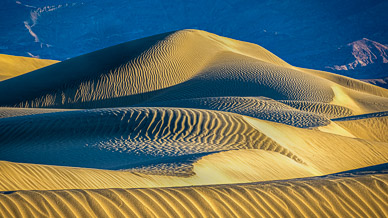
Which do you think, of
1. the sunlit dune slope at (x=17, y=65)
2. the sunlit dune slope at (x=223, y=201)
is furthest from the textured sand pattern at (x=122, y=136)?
the sunlit dune slope at (x=17, y=65)

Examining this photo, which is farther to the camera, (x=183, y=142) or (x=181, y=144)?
(x=183, y=142)

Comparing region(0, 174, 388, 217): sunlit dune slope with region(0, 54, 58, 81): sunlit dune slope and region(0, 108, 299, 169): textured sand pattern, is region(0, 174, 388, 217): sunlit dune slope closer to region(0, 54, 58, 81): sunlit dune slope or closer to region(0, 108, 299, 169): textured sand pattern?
region(0, 108, 299, 169): textured sand pattern

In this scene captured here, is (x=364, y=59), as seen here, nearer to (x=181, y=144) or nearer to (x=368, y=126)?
(x=368, y=126)

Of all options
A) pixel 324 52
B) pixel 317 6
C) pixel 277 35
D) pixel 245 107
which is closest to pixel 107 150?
pixel 245 107

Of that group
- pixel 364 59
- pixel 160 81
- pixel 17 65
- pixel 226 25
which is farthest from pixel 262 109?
pixel 226 25

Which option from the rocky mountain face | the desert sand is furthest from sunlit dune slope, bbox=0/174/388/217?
the rocky mountain face

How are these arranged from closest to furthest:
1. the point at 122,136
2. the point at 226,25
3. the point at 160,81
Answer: the point at 122,136
the point at 160,81
the point at 226,25
